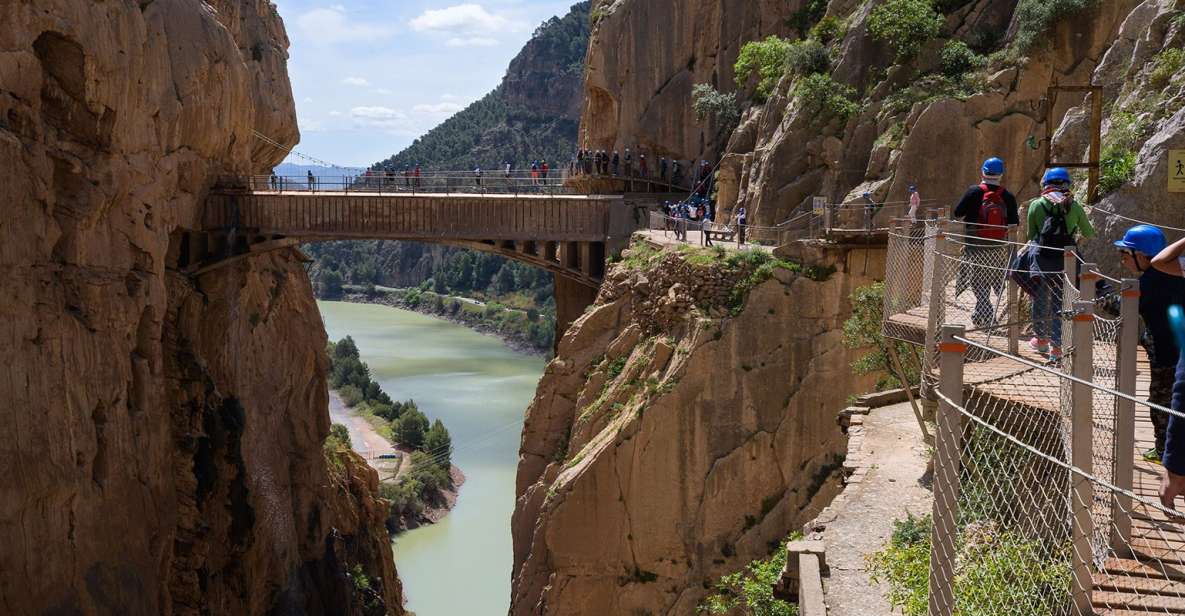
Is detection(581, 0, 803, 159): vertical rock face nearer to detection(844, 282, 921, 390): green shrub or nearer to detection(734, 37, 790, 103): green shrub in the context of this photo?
detection(734, 37, 790, 103): green shrub

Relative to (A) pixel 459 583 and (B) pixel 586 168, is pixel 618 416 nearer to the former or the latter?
(B) pixel 586 168

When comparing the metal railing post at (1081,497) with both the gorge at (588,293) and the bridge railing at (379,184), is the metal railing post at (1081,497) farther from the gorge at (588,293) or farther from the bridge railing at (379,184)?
the bridge railing at (379,184)

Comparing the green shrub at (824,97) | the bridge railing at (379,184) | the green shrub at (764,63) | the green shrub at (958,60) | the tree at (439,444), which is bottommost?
the tree at (439,444)

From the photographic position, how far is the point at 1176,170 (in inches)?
464

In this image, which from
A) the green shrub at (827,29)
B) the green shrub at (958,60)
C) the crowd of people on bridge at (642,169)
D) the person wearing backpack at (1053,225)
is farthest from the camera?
the crowd of people on bridge at (642,169)

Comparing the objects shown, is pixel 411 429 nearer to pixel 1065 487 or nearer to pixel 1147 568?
pixel 1065 487

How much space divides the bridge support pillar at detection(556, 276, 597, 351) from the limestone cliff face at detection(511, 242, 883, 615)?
8.46m

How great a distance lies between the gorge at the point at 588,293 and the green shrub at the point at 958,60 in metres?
0.06

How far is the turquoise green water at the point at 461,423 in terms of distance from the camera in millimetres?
47844

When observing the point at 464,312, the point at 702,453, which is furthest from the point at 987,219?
the point at 464,312

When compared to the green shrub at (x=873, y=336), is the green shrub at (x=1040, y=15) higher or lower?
higher

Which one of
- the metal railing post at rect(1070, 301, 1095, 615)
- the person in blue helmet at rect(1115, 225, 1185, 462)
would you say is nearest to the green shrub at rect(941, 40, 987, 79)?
the person in blue helmet at rect(1115, 225, 1185, 462)

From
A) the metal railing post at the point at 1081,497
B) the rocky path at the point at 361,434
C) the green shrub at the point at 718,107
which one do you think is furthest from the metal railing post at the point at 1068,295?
the rocky path at the point at 361,434

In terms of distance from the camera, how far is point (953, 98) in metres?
21.0
